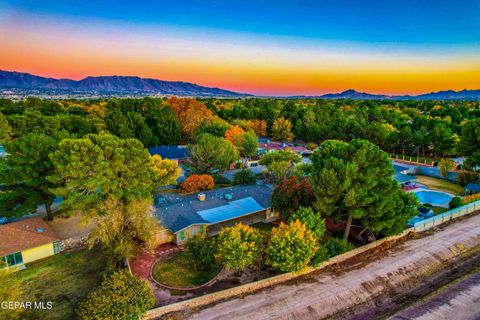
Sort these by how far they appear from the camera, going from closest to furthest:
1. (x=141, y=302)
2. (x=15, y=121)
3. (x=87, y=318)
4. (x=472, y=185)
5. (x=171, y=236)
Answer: (x=87, y=318)
(x=141, y=302)
(x=171, y=236)
(x=472, y=185)
(x=15, y=121)

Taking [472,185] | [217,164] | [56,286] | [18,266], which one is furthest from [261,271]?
[472,185]

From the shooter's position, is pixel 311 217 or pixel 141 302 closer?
pixel 141 302

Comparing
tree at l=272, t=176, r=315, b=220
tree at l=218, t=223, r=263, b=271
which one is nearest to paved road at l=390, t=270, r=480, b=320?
tree at l=218, t=223, r=263, b=271

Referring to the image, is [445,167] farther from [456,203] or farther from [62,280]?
[62,280]

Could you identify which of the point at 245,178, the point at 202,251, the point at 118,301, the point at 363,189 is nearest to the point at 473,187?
the point at 363,189

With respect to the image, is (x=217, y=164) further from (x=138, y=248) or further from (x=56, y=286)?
(x=56, y=286)

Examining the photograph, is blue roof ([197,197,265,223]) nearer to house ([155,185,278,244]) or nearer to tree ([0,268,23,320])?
house ([155,185,278,244])
